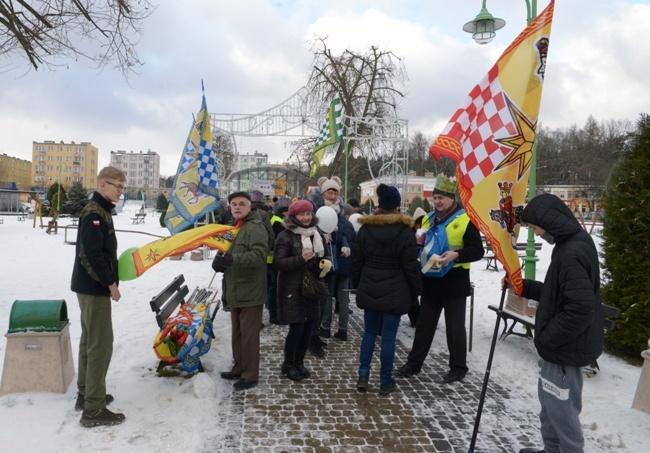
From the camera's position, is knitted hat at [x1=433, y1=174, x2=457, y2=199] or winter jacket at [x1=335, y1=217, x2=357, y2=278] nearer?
knitted hat at [x1=433, y1=174, x2=457, y2=199]

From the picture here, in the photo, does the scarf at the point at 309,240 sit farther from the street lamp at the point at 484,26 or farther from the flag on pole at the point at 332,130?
the flag on pole at the point at 332,130

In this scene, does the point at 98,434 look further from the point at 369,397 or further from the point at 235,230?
the point at 369,397

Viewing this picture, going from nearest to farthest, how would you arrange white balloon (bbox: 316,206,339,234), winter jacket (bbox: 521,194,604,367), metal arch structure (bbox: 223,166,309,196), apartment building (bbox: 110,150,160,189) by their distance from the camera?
winter jacket (bbox: 521,194,604,367) < white balloon (bbox: 316,206,339,234) < metal arch structure (bbox: 223,166,309,196) < apartment building (bbox: 110,150,160,189)

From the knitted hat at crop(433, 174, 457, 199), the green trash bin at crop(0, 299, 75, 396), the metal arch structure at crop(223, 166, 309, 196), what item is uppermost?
the metal arch structure at crop(223, 166, 309, 196)

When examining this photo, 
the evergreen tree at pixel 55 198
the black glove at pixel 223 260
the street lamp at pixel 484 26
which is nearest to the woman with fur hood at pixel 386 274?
the black glove at pixel 223 260

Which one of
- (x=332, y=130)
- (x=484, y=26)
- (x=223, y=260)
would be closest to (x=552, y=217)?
(x=223, y=260)

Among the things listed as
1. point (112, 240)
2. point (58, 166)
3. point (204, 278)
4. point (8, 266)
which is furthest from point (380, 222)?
point (58, 166)

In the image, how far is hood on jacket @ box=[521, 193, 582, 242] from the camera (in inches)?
116

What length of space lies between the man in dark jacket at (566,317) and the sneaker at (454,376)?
178 centimetres

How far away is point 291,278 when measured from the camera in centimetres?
468

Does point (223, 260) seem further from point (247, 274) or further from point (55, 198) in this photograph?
point (55, 198)

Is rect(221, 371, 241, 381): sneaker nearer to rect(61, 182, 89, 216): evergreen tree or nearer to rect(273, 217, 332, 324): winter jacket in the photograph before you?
rect(273, 217, 332, 324): winter jacket

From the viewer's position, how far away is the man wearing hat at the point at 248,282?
4.43 metres

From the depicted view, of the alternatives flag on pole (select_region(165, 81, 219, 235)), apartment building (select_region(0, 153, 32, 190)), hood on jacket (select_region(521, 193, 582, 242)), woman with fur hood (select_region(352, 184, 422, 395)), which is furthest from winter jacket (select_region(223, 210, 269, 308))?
apartment building (select_region(0, 153, 32, 190))
